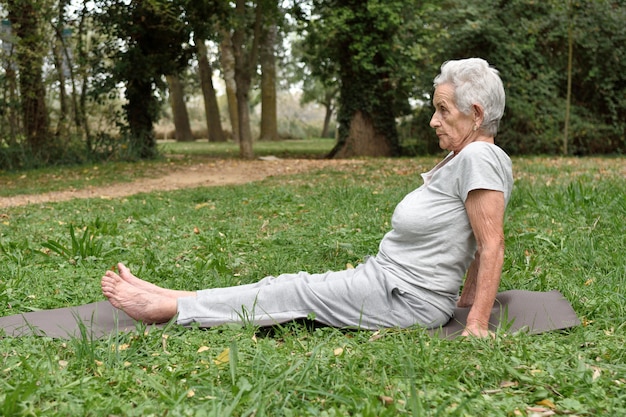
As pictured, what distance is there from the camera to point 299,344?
3168 mm

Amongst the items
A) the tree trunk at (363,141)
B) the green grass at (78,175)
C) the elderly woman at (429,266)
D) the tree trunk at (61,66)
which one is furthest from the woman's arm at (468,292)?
the tree trunk at (363,141)

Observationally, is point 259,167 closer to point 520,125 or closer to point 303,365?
point 520,125

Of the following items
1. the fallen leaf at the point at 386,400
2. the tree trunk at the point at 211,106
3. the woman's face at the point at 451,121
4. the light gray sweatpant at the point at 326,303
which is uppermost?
the tree trunk at the point at 211,106

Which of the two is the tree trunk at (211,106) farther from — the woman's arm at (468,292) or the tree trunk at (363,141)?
the woman's arm at (468,292)

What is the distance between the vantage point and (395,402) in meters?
2.44

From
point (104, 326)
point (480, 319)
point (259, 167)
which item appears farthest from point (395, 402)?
point (259, 167)

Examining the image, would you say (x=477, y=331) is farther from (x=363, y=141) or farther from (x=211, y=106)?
→ (x=211, y=106)

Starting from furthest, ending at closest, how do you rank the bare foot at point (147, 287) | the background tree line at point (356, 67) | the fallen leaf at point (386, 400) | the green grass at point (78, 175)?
1. the background tree line at point (356, 67)
2. the green grass at point (78, 175)
3. the bare foot at point (147, 287)
4. the fallen leaf at point (386, 400)

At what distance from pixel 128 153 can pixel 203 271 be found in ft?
36.7

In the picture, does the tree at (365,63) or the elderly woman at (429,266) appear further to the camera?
the tree at (365,63)

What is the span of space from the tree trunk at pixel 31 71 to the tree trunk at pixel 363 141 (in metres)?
A: 6.99

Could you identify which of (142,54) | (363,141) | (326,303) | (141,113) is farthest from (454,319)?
(363,141)

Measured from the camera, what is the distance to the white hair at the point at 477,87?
3.24 meters

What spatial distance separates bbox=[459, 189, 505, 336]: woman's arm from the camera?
3.17m
